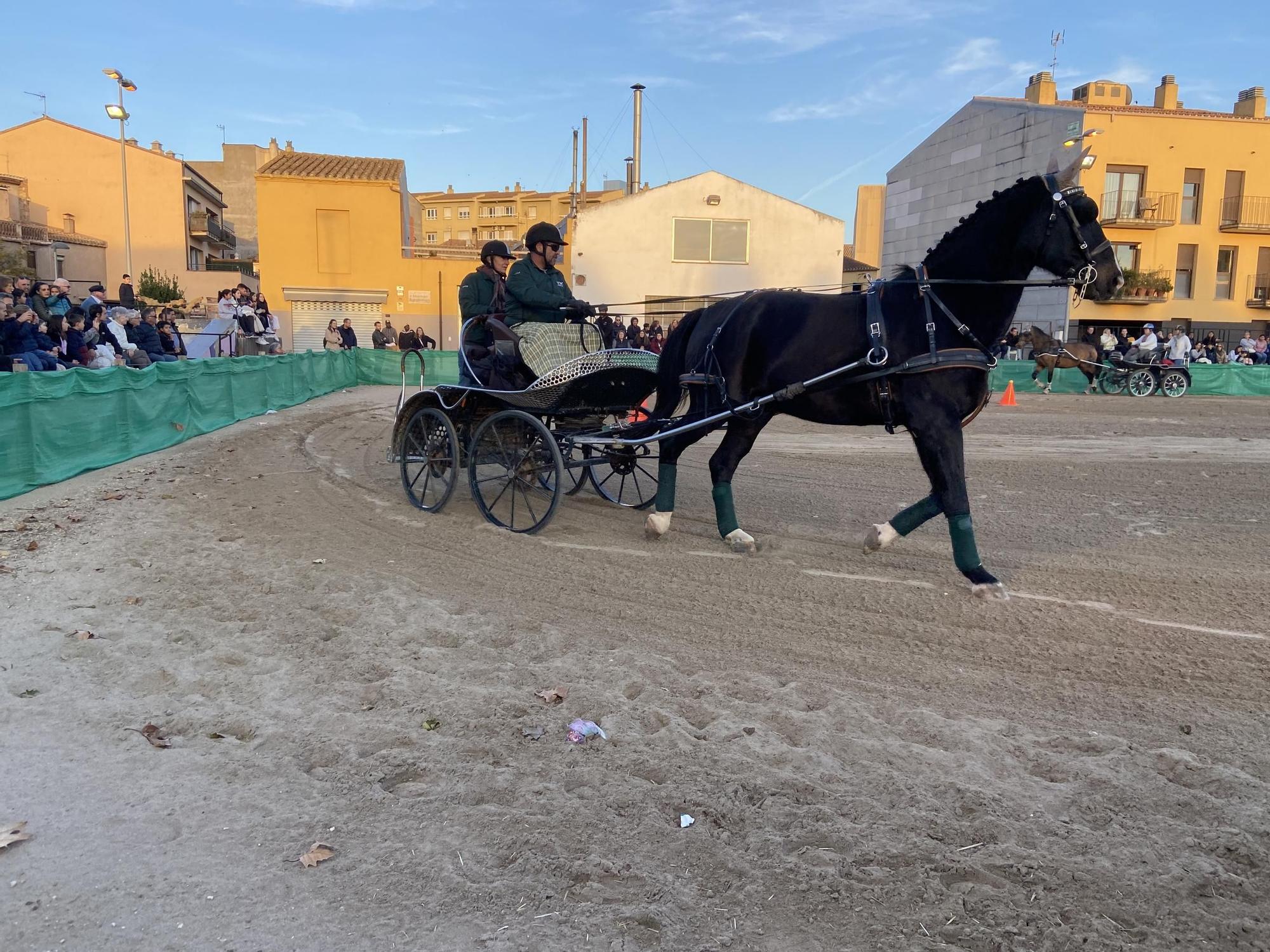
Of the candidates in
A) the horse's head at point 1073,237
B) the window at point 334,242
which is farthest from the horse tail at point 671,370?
the window at point 334,242

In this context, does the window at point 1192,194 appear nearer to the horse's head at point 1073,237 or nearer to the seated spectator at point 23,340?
the horse's head at point 1073,237

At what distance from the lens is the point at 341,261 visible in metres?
31.3

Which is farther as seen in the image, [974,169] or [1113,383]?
[974,169]

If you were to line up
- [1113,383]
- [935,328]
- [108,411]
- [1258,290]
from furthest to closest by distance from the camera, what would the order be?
[1258,290]
[1113,383]
[108,411]
[935,328]

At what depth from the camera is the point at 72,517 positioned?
22.7ft

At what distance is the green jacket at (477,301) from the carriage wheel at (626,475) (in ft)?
4.46

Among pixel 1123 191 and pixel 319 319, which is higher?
pixel 1123 191

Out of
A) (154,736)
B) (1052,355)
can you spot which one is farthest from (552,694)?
(1052,355)

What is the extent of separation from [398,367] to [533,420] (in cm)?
1839

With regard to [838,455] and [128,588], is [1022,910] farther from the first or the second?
[838,455]

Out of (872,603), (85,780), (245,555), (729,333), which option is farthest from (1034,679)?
(245,555)

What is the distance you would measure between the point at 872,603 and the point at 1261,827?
2.27m

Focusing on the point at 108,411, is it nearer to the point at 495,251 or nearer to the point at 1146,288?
the point at 495,251

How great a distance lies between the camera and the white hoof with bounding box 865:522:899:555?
5.75m
